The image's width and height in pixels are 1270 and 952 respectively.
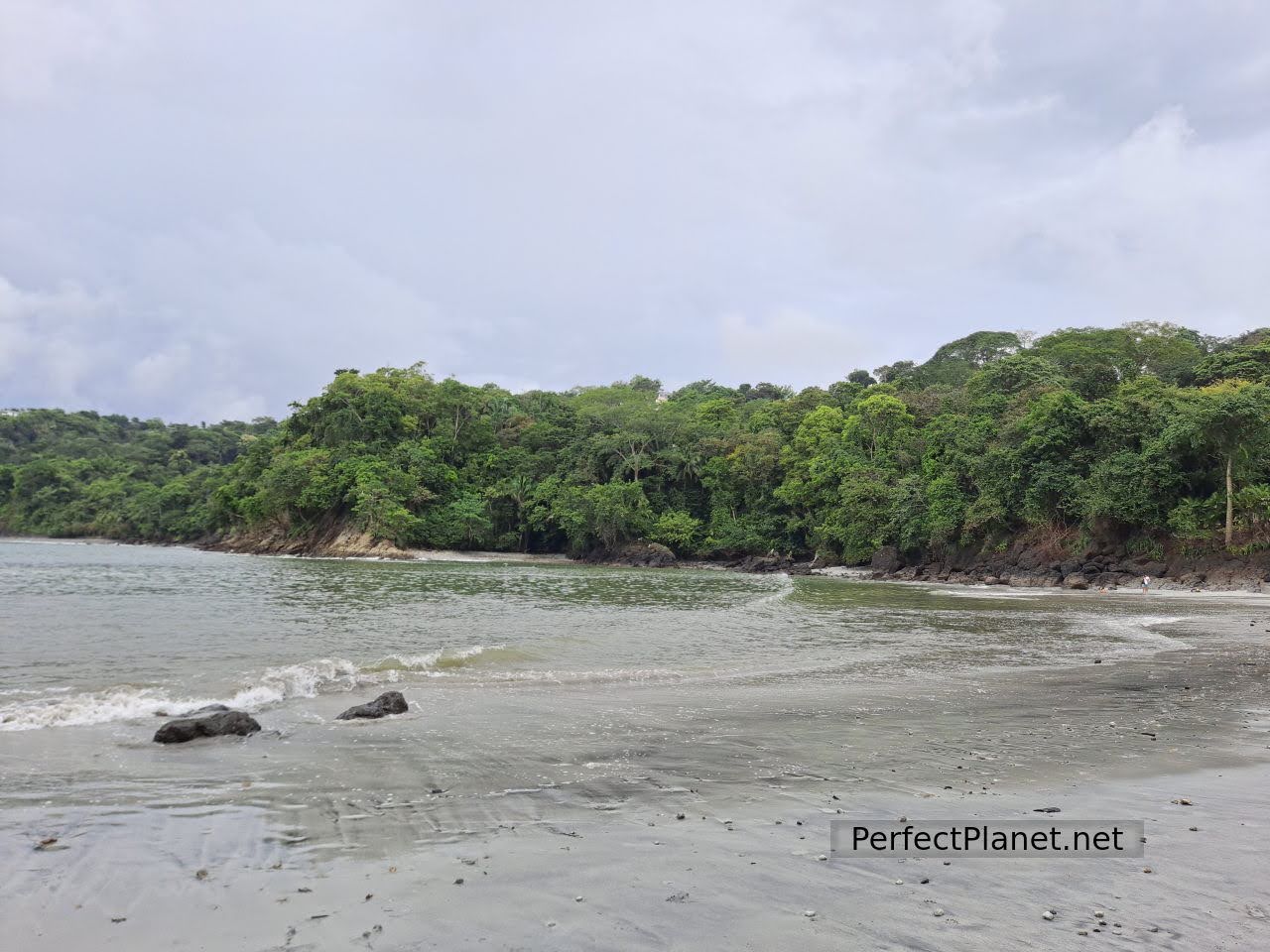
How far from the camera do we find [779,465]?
68.8 m

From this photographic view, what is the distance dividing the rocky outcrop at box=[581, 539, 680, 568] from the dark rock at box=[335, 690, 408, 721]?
54669 millimetres

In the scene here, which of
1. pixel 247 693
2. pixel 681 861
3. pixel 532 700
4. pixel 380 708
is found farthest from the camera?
pixel 532 700

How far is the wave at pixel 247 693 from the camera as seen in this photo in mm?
8914

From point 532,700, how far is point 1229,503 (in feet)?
126

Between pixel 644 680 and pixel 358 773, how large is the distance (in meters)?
6.30

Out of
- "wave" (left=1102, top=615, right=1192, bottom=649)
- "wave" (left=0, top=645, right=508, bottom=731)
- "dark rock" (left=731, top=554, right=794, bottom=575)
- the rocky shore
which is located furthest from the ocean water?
"dark rock" (left=731, top=554, right=794, bottom=575)

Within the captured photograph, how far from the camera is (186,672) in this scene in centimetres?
1216

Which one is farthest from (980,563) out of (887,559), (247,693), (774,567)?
(247,693)

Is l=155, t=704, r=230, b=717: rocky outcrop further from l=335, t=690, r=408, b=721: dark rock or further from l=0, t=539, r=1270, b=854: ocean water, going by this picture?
l=335, t=690, r=408, b=721: dark rock

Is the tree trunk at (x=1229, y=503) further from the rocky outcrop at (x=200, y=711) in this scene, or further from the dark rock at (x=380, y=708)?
the rocky outcrop at (x=200, y=711)

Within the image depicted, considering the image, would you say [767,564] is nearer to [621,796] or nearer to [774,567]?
[774,567]

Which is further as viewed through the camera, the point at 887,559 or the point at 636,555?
the point at 636,555

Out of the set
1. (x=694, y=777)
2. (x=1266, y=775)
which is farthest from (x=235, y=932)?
(x=1266, y=775)

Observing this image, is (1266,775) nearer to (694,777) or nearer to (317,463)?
(694,777)
